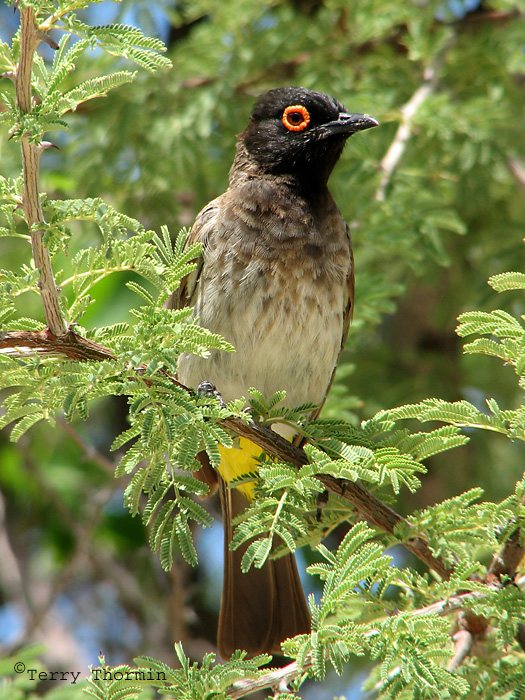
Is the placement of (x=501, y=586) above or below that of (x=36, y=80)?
below

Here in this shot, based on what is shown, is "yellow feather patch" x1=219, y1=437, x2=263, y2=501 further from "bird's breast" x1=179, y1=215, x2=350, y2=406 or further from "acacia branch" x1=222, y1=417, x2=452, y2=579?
"acacia branch" x1=222, y1=417, x2=452, y2=579

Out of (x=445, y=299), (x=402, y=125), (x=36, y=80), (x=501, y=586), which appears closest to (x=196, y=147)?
(x=402, y=125)

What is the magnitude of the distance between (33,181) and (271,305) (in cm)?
153

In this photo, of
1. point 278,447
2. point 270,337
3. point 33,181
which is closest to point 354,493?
point 278,447

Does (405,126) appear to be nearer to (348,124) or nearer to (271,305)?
(348,124)

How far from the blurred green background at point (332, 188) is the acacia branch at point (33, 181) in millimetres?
1972

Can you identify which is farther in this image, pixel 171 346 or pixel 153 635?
pixel 153 635

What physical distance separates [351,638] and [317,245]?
1838 mm

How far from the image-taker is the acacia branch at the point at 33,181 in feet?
5.18

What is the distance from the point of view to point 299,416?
2.46 metres

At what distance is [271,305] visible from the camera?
10.2 ft

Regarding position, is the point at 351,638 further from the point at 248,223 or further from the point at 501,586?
the point at 248,223

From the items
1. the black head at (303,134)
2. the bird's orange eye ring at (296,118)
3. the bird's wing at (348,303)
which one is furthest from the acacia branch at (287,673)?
the bird's orange eye ring at (296,118)

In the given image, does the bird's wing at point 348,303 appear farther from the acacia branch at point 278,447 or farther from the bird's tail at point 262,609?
the acacia branch at point 278,447
